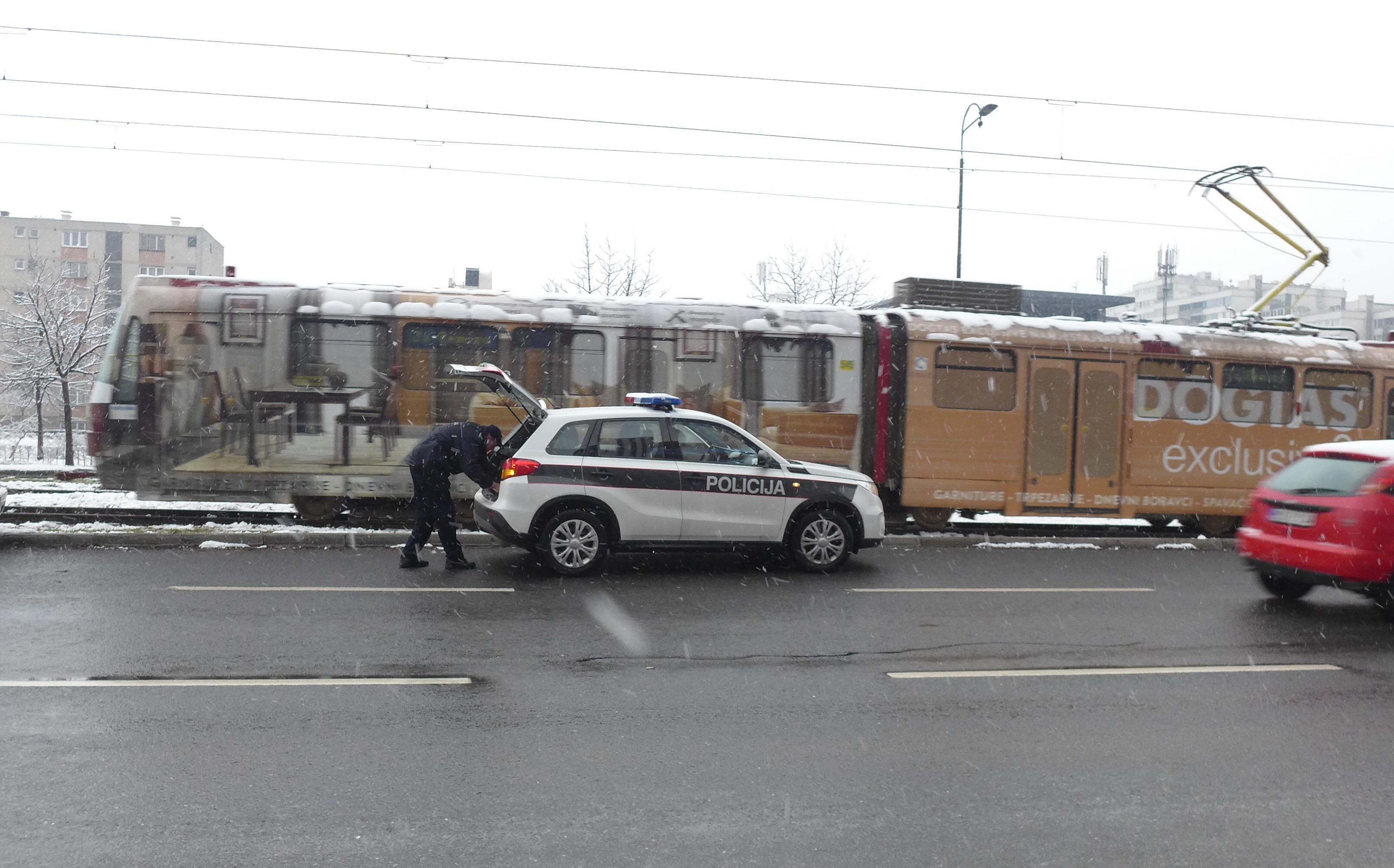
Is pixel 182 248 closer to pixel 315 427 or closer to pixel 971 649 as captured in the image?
pixel 315 427

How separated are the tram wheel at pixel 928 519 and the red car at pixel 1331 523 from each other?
206 inches

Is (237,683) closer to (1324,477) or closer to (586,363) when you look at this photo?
(586,363)

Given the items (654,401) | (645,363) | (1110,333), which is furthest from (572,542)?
(1110,333)

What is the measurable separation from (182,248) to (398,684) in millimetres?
86702

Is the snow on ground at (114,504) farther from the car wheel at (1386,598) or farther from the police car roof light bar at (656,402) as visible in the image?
the car wheel at (1386,598)

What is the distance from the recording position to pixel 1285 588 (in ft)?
31.7

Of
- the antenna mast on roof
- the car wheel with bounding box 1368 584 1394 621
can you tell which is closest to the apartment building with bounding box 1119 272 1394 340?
the antenna mast on roof

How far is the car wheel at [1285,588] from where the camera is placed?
9.62m

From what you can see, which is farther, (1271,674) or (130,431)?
(130,431)

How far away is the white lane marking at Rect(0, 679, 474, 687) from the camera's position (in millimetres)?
5930

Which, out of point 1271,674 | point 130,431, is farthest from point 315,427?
point 1271,674

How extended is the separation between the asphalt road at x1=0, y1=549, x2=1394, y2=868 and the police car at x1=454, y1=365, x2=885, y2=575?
2.35 ft

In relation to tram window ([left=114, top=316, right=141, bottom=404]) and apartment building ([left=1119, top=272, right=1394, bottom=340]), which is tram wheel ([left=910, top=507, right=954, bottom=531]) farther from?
apartment building ([left=1119, top=272, right=1394, bottom=340])

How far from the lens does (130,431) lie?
41.8ft
